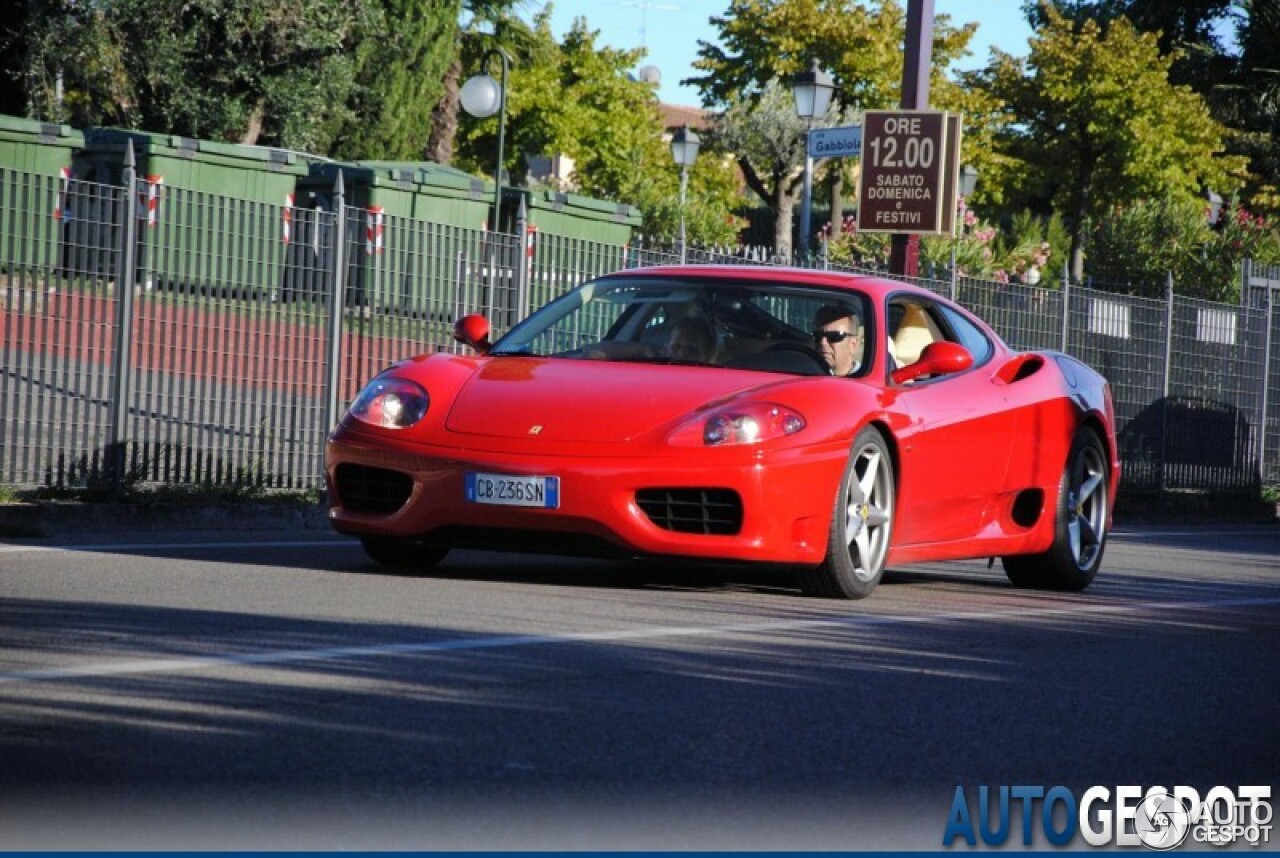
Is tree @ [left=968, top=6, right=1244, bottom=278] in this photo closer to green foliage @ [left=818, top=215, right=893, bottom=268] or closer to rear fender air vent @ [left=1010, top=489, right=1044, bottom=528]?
green foliage @ [left=818, top=215, right=893, bottom=268]

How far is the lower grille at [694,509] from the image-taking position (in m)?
8.23

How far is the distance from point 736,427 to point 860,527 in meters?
0.76

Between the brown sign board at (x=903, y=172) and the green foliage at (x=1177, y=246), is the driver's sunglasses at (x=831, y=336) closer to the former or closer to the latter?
the brown sign board at (x=903, y=172)

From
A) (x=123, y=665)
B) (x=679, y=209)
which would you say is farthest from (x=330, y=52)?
(x=123, y=665)

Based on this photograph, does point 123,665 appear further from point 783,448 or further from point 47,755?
point 783,448

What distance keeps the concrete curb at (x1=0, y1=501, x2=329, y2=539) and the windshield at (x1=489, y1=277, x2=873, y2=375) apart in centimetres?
267

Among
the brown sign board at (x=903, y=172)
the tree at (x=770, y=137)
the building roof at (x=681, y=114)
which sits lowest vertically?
the brown sign board at (x=903, y=172)

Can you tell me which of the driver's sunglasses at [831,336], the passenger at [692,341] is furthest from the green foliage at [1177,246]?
the passenger at [692,341]

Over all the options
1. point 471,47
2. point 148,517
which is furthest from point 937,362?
point 471,47

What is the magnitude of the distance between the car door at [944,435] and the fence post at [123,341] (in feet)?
13.8

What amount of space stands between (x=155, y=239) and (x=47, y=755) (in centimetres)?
784

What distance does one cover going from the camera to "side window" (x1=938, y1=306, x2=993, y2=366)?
10148 millimetres

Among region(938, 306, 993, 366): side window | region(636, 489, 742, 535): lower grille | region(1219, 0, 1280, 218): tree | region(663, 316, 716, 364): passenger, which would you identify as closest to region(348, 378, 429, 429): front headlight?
region(636, 489, 742, 535): lower grille

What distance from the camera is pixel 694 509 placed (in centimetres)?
827
